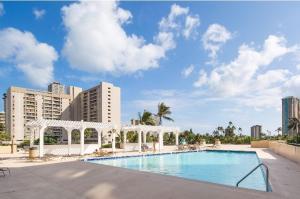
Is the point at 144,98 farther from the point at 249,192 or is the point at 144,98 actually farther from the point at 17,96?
the point at 17,96

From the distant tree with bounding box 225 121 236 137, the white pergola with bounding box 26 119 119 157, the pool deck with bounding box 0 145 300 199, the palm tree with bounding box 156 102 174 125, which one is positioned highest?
the palm tree with bounding box 156 102 174 125

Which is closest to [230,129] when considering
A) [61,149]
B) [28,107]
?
[61,149]

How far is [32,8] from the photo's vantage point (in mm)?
17266

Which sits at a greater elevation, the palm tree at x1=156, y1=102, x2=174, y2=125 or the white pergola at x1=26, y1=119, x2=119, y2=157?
the palm tree at x1=156, y1=102, x2=174, y2=125

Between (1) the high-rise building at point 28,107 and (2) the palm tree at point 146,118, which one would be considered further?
(1) the high-rise building at point 28,107

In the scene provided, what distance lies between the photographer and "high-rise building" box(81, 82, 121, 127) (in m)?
99.9

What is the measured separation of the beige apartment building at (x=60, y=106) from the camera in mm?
94000

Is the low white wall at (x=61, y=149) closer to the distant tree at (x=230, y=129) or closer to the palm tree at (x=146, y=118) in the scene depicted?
the palm tree at (x=146, y=118)

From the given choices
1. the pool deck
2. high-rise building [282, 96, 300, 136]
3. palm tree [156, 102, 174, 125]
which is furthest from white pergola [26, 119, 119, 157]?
high-rise building [282, 96, 300, 136]

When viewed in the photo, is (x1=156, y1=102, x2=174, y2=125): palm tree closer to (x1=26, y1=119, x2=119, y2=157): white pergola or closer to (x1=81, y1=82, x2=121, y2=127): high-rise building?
(x1=26, y1=119, x2=119, y2=157): white pergola

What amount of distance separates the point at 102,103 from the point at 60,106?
2110cm

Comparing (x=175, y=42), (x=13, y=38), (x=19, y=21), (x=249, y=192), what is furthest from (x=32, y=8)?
(x=249, y=192)

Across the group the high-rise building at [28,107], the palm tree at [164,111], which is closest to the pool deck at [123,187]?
the palm tree at [164,111]

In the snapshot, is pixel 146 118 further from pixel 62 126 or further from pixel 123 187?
pixel 123 187
